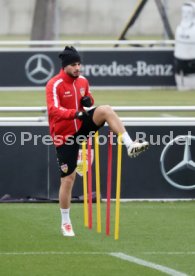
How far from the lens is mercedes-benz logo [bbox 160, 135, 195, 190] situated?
16250 millimetres

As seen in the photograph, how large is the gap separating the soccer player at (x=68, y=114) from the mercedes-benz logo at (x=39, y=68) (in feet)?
54.7

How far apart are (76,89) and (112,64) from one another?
17.1 m

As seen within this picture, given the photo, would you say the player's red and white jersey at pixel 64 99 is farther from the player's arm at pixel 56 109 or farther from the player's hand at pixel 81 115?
the player's hand at pixel 81 115

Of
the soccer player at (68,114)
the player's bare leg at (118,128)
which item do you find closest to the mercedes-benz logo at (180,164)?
the soccer player at (68,114)

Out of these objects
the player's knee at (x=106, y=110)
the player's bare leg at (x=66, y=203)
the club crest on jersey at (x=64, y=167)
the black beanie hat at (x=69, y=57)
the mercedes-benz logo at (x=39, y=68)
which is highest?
the mercedes-benz logo at (x=39, y=68)

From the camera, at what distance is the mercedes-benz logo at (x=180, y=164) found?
1625cm

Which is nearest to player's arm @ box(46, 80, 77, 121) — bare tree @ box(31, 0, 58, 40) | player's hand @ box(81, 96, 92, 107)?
player's hand @ box(81, 96, 92, 107)

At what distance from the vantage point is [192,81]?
1213 inches

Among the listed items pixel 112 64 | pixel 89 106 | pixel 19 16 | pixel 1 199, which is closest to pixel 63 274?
pixel 89 106

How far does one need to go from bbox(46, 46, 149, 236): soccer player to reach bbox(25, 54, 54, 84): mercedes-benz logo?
1667 cm

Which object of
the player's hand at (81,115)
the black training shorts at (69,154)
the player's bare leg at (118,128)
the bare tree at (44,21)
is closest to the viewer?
the player's bare leg at (118,128)

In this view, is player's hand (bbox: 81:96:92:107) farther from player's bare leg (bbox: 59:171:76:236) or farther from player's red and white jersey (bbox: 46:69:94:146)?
player's bare leg (bbox: 59:171:76:236)

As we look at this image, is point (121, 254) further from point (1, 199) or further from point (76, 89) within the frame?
point (1, 199)

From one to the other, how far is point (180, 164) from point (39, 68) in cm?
1399
